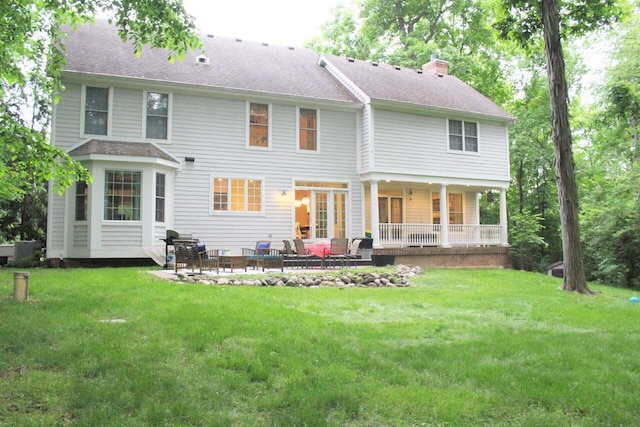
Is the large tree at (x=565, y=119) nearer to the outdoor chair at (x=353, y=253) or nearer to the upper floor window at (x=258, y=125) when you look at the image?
the outdoor chair at (x=353, y=253)

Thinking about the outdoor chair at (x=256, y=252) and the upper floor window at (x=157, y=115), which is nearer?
the outdoor chair at (x=256, y=252)

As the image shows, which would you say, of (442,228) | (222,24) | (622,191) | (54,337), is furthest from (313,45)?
(54,337)

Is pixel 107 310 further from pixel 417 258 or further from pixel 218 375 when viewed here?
pixel 417 258

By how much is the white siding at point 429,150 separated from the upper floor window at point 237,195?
13.7 ft

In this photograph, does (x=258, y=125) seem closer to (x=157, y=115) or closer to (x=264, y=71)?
(x=264, y=71)

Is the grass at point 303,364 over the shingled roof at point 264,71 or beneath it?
beneath

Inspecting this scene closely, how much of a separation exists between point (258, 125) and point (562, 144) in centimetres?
914

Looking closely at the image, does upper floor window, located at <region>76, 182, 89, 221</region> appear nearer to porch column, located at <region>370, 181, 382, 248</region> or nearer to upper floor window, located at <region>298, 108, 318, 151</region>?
upper floor window, located at <region>298, 108, 318, 151</region>

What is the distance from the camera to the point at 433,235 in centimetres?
1797

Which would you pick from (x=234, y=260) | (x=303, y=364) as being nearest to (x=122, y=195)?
(x=234, y=260)

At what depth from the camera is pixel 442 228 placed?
1797cm

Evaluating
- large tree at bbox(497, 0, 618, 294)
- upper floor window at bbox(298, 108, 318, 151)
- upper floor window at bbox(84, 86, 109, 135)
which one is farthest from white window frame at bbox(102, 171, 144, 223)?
large tree at bbox(497, 0, 618, 294)

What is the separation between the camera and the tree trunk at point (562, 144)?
10.7 m

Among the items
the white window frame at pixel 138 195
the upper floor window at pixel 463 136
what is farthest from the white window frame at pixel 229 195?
the upper floor window at pixel 463 136
